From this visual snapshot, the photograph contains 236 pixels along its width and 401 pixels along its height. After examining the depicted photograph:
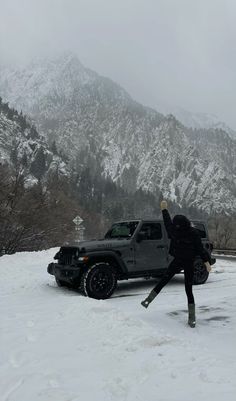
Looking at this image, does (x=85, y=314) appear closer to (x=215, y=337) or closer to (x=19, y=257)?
(x=215, y=337)

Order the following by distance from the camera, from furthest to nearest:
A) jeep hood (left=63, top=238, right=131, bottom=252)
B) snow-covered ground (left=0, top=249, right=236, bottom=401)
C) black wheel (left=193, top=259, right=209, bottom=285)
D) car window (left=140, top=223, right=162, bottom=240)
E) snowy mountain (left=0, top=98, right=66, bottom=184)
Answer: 1. snowy mountain (left=0, top=98, right=66, bottom=184)
2. black wheel (left=193, top=259, right=209, bottom=285)
3. car window (left=140, top=223, right=162, bottom=240)
4. jeep hood (left=63, top=238, right=131, bottom=252)
5. snow-covered ground (left=0, top=249, right=236, bottom=401)

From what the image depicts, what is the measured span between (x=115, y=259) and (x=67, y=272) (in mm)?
1135

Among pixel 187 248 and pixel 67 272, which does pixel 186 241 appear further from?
pixel 67 272

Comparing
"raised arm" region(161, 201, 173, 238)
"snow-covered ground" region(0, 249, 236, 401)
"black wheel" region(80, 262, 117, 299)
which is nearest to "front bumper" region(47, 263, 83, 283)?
"black wheel" region(80, 262, 117, 299)

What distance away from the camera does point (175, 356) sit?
5410 millimetres

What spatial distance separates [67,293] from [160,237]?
2.73 m

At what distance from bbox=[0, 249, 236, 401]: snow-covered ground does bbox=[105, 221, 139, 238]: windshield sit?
5.41 ft

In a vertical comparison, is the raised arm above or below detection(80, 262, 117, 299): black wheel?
above

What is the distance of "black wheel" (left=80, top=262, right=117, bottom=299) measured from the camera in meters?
9.95

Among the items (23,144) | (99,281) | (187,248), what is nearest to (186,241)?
(187,248)

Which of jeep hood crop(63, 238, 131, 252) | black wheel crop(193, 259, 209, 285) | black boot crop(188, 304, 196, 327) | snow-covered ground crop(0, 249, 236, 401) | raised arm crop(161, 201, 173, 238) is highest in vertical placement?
raised arm crop(161, 201, 173, 238)

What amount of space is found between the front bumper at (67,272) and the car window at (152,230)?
202 centimetres

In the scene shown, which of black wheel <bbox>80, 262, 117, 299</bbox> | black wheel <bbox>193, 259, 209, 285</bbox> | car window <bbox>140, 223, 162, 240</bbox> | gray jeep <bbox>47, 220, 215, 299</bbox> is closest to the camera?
black wheel <bbox>80, 262, 117, 299</bbox>

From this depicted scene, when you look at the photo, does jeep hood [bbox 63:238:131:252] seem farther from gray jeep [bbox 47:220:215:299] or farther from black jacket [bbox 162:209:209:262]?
black jacket [bbox 162:209:209:262]
